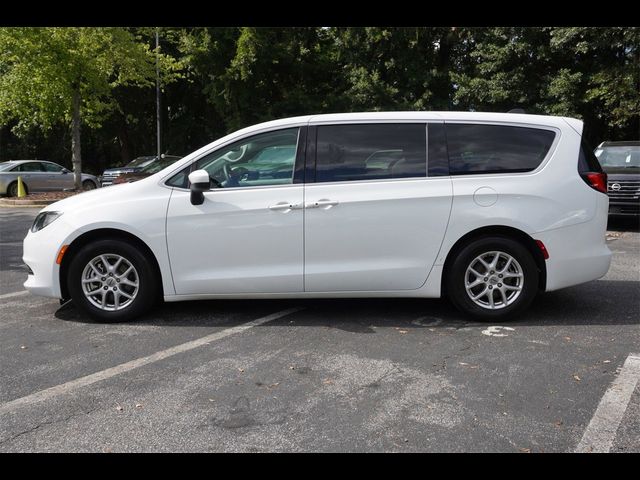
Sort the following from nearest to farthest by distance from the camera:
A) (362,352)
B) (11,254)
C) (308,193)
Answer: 1. (362,352)
2. (308,193)
3. (11,254)

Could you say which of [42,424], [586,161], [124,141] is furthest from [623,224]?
[124,141]

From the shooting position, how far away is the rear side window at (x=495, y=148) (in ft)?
16.3

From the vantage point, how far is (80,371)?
156 inches

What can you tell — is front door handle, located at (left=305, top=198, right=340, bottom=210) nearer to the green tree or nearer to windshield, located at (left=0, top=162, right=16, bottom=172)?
the green tree

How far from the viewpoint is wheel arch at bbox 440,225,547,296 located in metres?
4.93

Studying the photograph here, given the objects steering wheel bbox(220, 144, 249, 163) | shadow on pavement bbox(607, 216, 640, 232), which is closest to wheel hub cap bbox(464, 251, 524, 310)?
steering wheel bbox(220, 144, 249, 163)

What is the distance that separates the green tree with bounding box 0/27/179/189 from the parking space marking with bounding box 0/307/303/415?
14495 mm

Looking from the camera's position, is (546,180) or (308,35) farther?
(308,35)

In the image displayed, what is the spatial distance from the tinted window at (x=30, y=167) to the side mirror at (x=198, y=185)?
18.1 meters

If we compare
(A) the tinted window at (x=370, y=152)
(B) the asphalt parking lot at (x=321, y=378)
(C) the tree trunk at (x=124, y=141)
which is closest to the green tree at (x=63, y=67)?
(C) the tree trunk at (x=124, y=141)
